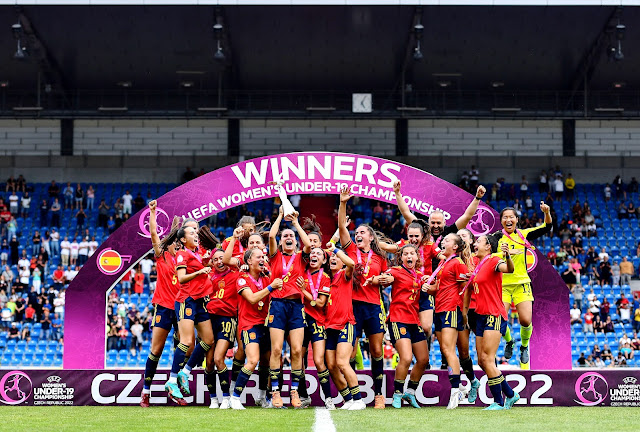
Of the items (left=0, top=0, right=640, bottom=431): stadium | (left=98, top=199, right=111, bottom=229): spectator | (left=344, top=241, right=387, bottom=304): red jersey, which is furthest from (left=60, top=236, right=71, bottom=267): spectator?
(left=344, top=241, right=387, bottom=304): red jersey

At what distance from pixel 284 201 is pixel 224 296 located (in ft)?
5.42

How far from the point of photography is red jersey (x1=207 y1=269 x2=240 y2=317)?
1286 centimetres

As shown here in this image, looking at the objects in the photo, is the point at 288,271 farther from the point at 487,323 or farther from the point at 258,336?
the point at 487,323

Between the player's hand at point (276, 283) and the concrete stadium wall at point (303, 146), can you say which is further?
the concrete stadium wall at point (303, 146)

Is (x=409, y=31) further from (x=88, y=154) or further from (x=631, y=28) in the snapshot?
(x=88, y=154)

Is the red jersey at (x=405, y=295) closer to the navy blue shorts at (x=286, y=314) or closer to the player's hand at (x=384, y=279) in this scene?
the player's hand at (x=384, y=279)

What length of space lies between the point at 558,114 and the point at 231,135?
11897 mm

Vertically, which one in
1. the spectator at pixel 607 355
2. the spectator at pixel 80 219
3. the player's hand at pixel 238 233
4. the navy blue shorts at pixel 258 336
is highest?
the spectator at pixel 80 219

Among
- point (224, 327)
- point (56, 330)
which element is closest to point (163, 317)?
point (224, 327)

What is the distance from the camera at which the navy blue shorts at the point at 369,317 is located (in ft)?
41.8

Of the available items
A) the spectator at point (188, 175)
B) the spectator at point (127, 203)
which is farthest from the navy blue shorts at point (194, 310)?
the spectator at point (188, 175)

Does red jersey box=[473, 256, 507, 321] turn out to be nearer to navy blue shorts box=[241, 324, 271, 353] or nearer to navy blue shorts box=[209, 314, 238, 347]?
navy blue shorts box=[241, 324, 271, 353]

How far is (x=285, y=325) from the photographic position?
12273 mm

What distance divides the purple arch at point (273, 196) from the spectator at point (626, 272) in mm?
15162
